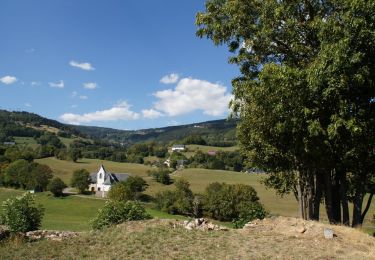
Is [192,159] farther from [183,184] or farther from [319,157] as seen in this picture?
[319,157]

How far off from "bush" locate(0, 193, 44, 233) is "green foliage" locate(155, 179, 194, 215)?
6647 cm

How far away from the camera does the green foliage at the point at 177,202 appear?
279 feet

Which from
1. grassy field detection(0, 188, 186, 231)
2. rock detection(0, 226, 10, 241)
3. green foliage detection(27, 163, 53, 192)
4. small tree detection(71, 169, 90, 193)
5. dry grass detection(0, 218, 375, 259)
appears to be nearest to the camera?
dry grass detection(0, 218, 375, 259)

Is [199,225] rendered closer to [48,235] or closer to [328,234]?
[328,234]

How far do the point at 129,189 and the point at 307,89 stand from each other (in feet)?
263

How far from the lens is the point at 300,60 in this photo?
1762cm

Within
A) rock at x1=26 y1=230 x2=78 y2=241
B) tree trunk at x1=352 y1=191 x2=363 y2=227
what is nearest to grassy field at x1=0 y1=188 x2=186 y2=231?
rock at x1=26 y1=230 x2=78 y2=241

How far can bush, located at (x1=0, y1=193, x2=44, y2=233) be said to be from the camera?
60.2ft

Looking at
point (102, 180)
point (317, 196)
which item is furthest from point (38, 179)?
point (317, 196)

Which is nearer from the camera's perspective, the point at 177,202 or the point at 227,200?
the point at 227,200

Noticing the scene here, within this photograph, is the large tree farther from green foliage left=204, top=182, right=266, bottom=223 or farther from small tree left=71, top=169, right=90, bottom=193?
small tree left=71, top=169, right=90, bottom=193

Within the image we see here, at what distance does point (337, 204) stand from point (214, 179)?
98.7 metres

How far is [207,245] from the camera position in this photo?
14.1 meters

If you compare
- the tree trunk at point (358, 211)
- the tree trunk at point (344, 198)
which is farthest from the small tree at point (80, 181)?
the tree trunk at point (358, 211)
